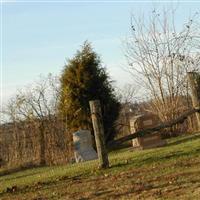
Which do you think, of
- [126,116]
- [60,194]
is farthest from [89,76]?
[60,194]

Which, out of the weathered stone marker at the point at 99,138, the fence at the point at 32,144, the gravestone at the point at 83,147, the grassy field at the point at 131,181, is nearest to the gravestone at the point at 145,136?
the gravestone at the point at 83,147

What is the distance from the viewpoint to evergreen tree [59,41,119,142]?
1852 cm

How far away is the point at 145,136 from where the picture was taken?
15.5 metres

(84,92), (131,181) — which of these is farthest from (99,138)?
(84,92)

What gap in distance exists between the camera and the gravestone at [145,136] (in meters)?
15.5

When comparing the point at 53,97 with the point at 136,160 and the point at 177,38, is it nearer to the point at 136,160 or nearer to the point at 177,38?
the point at 177,38

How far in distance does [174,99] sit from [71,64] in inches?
205

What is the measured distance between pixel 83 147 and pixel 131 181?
7849 mm

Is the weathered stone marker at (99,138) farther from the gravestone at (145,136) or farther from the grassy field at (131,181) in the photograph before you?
the gravestone at (145,136)

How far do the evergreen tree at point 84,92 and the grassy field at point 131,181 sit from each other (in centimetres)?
749

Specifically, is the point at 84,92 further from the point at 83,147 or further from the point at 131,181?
the point at 131,181

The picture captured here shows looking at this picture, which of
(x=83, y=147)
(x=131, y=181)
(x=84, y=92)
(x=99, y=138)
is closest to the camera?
(x=131, y=181)

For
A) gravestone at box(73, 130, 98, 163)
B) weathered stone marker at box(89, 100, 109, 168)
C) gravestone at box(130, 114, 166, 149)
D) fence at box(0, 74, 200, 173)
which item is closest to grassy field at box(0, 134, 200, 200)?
weathered stone marker at box(89, 100, 109, 168)

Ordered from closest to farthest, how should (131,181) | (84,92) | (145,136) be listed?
(131,181) < (145,136) < (84,92)
